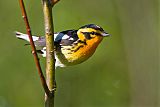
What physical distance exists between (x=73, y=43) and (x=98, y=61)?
117 inches

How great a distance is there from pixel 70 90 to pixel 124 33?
0.94 metres

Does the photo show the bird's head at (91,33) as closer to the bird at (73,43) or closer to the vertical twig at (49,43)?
the bird at (73,43)

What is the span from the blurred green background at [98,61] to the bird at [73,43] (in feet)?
4.96

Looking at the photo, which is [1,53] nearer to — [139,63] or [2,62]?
[2,62]

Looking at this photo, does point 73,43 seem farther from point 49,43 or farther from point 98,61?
point 98,61

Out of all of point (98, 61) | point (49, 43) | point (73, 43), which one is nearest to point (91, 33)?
point (73, 43)

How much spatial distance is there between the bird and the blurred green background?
59.5 inches

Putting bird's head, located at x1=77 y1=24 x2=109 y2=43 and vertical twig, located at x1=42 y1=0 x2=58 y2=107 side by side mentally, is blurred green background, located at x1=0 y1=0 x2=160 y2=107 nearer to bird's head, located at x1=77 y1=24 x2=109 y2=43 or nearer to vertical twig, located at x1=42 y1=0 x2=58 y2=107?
bird's head, located at x1=77 y1=24 x2=109 y2=43

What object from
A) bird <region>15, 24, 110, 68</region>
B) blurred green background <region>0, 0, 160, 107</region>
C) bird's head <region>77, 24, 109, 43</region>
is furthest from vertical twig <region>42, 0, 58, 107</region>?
blurred green background <region>0, 0, 160, 107</region>

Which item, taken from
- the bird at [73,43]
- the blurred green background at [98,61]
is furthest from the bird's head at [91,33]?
the blurred green background at [98,61]

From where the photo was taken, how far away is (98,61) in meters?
7.05

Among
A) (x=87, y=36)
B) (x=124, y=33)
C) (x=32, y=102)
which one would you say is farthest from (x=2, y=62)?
(x=87, y=36)

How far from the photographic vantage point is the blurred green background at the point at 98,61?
5.72 m

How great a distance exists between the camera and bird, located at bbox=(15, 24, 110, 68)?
12.4 ft
